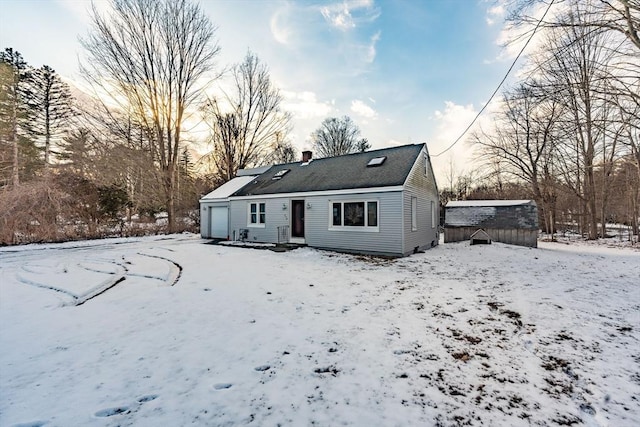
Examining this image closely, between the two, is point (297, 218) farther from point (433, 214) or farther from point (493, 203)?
point (493, 203)

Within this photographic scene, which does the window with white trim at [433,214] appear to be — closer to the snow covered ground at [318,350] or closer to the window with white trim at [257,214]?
the snow covered ground at [318,350]

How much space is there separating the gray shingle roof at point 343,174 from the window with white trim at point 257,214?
2.15ft

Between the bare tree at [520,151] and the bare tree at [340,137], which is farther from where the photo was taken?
the bare tree at [340,137]

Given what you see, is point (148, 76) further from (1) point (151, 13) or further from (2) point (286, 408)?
(2) point (286, 408)

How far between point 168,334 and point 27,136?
99.9ft

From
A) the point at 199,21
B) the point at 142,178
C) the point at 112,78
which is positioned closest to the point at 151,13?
the point at 199,21

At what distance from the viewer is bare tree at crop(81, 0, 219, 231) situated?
59.5ft

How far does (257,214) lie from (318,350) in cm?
1163

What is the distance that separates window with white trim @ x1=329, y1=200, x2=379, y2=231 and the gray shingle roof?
705 millimetres

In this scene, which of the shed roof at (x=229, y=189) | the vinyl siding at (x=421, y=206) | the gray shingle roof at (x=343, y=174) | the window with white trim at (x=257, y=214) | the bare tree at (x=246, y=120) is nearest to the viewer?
the vinyl siding at (x=421, y=206)

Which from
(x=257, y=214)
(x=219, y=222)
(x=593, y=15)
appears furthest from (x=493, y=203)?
(x=219, y=222)

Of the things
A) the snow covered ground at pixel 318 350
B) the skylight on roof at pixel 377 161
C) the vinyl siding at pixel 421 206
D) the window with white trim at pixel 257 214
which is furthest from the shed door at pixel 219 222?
the vinyl siding at pixel 421 206

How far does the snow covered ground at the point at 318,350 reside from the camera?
236cm

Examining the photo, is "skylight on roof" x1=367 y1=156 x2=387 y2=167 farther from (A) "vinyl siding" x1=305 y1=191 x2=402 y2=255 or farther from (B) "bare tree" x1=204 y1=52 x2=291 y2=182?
(B) "bare tree" x1=204 y1=52 x2=291 y2=182
